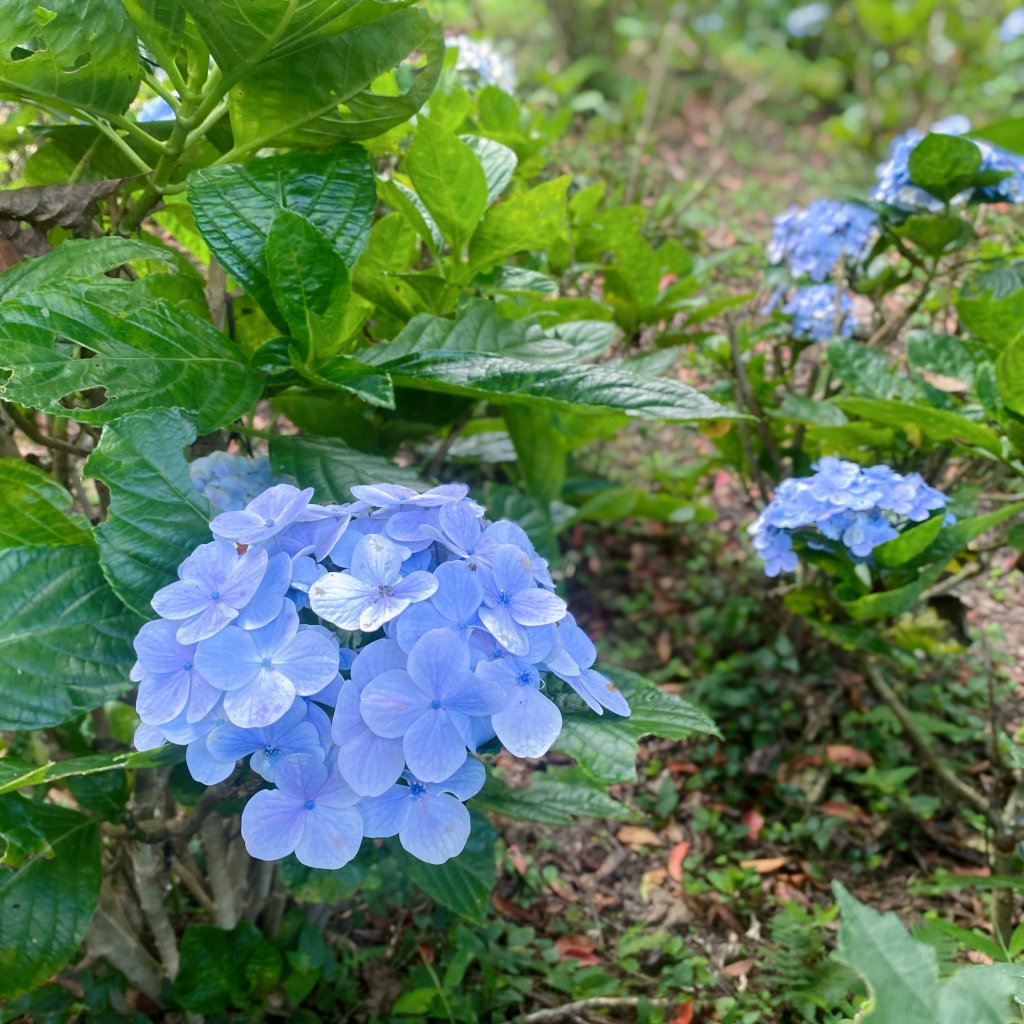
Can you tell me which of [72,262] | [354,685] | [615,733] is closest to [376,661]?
[354,685]

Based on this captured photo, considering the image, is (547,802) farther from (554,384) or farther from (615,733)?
(554,384)

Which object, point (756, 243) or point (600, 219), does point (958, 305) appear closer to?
point (600, 219)

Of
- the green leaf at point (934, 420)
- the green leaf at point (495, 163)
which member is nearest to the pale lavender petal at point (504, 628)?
the green leaf at point (495, 163)

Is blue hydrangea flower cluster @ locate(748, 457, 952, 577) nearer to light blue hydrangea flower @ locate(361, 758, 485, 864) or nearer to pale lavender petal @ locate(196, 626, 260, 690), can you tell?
light blue hydrangea flower @ locate(361, 758, 485, 864)

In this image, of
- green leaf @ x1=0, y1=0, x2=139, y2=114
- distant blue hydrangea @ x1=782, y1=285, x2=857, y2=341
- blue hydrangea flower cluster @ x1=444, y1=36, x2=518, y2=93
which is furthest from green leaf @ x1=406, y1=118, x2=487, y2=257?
blue hydrangea flower cluster @ x1=444, y1=36, x2=518, y2=93

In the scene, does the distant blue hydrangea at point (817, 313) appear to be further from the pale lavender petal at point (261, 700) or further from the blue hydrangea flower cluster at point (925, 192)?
the pale lavender petal at point (261, 700)

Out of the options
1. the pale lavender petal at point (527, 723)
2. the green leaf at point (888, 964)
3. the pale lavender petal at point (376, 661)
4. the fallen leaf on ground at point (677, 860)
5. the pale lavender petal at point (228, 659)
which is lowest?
the fallen leaf on ground at point (677, 860)

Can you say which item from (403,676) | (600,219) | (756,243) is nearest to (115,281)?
(403,676)
